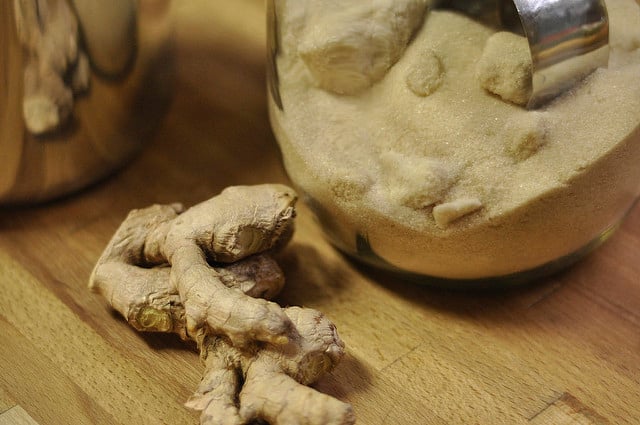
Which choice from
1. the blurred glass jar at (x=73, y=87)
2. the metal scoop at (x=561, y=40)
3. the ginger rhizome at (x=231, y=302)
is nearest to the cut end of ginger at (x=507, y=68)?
the metal scoop at (x=561, y=40)

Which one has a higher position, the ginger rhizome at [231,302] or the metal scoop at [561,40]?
the metal scoop at [561,40]

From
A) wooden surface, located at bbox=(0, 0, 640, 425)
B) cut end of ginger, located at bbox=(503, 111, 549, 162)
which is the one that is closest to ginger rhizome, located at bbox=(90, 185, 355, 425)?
wooden surface, located at bbox=(0, 0, 640, 425)

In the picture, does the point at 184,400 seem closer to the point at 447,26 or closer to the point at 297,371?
the point at 297,371

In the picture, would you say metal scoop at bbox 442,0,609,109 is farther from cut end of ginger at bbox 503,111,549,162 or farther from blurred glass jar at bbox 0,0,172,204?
blurred glass jar at bbox 0,0,172,204

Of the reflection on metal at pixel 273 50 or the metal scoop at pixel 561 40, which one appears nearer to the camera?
the metal scoop at pixel 561 40

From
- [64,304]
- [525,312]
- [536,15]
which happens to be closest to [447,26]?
[536,15]

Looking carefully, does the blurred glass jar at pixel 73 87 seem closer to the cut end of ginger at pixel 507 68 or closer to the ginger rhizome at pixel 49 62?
the ginger rhizome at pixel 49 62
